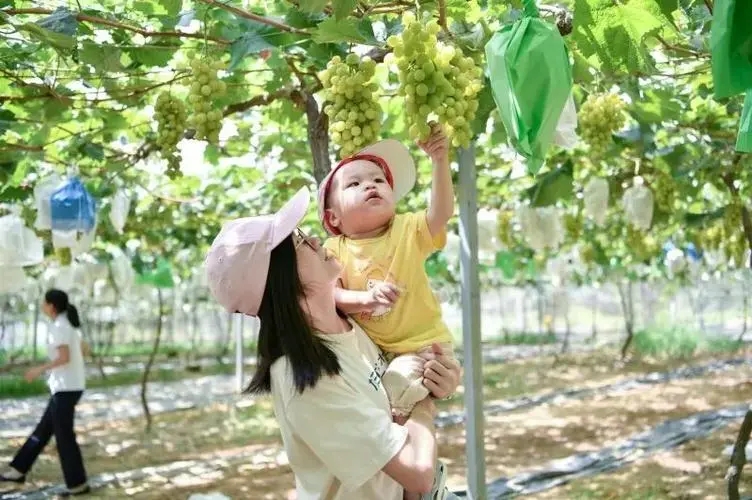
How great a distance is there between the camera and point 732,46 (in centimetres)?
114

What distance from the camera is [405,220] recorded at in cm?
214

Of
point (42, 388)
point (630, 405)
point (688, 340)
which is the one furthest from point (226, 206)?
point (688, 340)

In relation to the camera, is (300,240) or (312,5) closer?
(300,240)

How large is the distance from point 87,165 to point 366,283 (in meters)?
3.48

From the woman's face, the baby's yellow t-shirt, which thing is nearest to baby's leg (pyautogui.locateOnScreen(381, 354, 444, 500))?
the baby's yellow t-shirt

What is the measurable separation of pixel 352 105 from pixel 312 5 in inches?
10.9

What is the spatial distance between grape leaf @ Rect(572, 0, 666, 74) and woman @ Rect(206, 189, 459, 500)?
0.72 metres

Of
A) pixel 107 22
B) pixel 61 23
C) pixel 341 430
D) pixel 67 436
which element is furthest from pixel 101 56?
pixel 67 436

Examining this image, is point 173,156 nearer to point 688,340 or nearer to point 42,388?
point 42,388

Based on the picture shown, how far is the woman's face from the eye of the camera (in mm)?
1791

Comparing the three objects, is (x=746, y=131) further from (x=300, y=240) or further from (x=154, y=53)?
(x=154, y=53)

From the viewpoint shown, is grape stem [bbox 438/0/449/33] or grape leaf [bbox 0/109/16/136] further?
grape leaf [bbox 0/109/16/136]

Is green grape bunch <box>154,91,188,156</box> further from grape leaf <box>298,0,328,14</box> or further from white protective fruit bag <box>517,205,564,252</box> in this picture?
white protective fruit bag <box>517,205,564,252</box>

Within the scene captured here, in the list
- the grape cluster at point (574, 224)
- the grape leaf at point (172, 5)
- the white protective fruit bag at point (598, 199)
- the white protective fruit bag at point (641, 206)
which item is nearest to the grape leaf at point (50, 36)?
the grape leaf at point (172, 5)
